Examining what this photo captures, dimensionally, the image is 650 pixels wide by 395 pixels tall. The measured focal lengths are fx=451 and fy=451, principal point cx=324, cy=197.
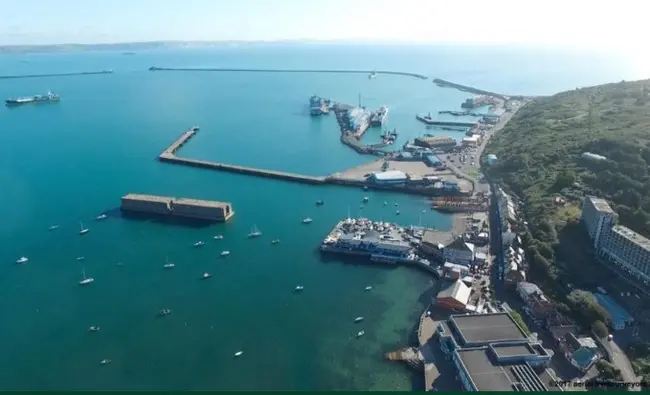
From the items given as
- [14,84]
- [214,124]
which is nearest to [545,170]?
[214,124]

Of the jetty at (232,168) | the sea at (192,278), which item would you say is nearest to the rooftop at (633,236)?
the sea at (192,278)

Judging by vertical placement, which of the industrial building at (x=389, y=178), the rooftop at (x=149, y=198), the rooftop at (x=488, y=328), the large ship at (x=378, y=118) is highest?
the large ship at (x=378, y=118)

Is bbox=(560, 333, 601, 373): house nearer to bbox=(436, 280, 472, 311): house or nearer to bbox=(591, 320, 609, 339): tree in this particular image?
bbox=(591, 320, 609, 339): tree

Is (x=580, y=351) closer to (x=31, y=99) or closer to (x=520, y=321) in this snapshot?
(x=520, y=321)

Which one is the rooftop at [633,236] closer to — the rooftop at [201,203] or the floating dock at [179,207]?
the floating dock at [179,207]

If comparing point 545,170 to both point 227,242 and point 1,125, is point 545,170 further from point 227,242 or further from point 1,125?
point 1,125

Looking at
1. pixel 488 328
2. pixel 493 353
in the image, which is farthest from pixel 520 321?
pixel 493 353
